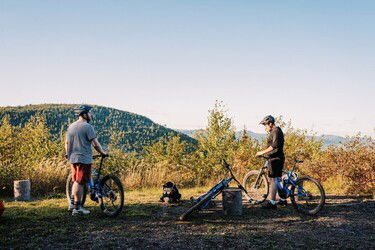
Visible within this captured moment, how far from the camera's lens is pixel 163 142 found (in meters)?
28.2

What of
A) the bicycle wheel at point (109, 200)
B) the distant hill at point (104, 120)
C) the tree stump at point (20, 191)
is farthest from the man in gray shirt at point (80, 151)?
the distant hill at point (104, 120)

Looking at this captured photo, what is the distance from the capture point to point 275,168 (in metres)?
8.09

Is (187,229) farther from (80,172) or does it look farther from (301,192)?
(301,192)

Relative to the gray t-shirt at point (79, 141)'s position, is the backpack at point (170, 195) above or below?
below

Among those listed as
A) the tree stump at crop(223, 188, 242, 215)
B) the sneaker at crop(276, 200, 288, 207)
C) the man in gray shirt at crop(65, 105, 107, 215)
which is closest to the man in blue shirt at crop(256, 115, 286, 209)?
the sneaker at crop(276, 200, 288, 207)

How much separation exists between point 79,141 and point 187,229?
278 cm

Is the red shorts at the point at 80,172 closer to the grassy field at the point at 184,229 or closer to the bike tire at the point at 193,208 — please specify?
the grassy field at the point at 184,229

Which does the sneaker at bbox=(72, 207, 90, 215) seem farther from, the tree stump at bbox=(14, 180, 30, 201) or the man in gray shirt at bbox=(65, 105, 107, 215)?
the tree stump at bbox=(14, 180, 30, 201)

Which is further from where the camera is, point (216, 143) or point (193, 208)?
point (216, 143)

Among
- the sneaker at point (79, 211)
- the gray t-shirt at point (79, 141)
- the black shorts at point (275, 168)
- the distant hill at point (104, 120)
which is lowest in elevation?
the sneaker at point (79, 211)

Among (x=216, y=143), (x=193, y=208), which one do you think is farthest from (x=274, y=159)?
(x=216, y=143)

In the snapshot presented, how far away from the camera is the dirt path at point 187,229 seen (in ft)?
17.9

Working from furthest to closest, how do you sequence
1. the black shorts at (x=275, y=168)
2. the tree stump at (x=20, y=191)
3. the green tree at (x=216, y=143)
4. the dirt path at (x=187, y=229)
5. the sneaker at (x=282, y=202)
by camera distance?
the green tree at (x=216, y=143)
the tree stump at (x=20, y=191)
the sneaker at (x=282, y=202)
the black shorts at (x=275, y=168)
the dirt path at (x=187, y=229)

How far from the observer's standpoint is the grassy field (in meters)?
5.46
